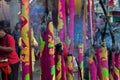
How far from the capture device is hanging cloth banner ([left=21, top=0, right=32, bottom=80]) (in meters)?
1.87


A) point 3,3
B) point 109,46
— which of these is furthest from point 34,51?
point 109,46

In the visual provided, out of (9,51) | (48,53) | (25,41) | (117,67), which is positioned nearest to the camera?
(25,41)

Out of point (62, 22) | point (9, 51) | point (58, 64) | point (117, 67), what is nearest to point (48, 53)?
point (58, 64)

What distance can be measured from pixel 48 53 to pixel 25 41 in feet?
0.60

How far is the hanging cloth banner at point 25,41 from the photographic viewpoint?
6.13 ft

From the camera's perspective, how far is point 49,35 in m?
1.98

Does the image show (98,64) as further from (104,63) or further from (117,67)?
(117,67)

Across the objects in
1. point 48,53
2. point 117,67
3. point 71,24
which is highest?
point 71,24

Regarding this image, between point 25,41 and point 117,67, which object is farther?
point 117,67

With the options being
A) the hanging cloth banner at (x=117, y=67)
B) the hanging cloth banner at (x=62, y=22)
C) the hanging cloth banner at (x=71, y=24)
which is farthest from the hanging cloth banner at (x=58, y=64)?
the hanging cloth banner at (x=117, y=67)

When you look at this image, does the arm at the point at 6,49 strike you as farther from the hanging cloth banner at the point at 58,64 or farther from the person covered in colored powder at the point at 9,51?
the hanging cloth banner at the point at 58,64

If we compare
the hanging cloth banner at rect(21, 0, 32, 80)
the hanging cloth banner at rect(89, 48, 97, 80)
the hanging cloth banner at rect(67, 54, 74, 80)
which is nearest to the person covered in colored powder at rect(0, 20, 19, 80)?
the hanging cloth banner at rect(21, 0, 32, 80)

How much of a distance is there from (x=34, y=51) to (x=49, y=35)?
0.94 ft

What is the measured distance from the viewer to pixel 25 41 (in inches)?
73.5
